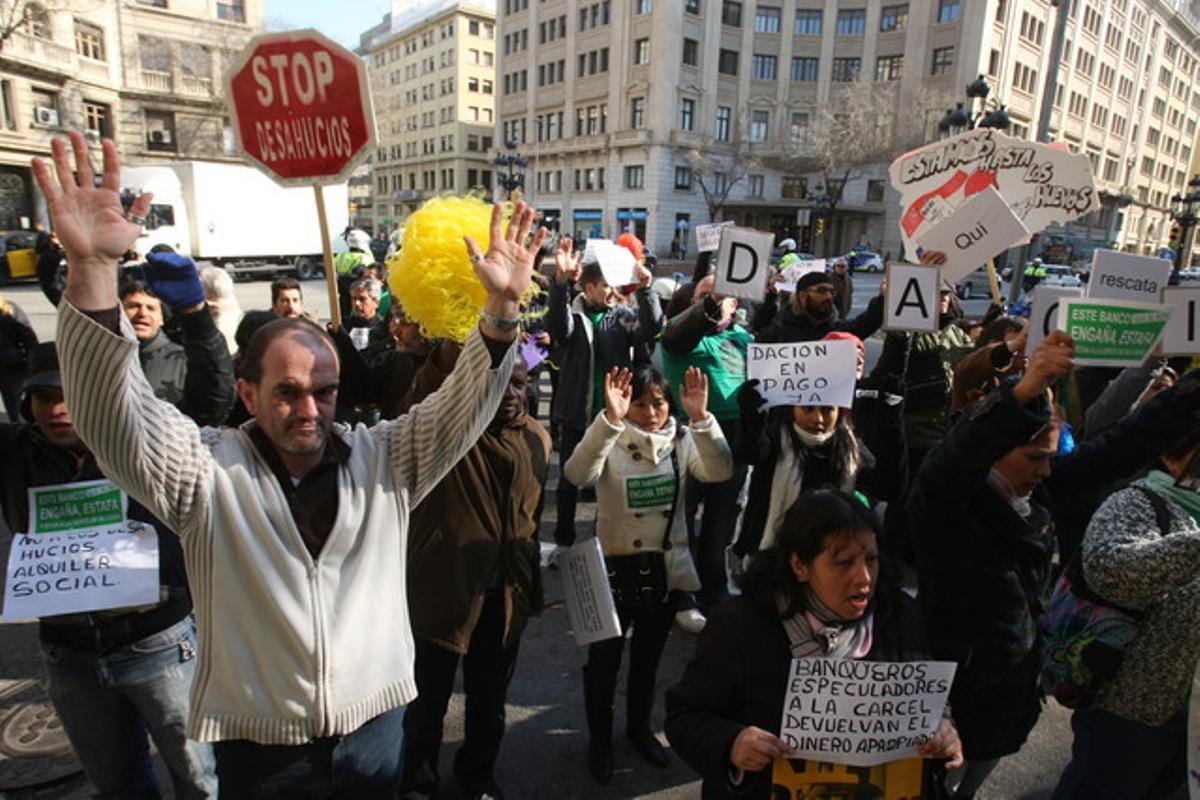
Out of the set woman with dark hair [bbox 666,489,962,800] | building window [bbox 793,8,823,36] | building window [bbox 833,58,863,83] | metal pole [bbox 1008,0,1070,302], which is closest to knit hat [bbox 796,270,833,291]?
woman with dark hair [bbox 666,489,962,800]

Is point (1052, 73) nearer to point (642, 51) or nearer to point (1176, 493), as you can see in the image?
point (1176, 493)

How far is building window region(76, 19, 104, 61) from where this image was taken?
3303cm

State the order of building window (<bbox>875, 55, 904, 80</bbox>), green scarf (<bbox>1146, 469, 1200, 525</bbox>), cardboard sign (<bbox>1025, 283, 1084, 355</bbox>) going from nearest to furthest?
1. green scarf (<bbox>1146, 469, 1200, 525</bbox>)
2. cardboard sign (<bbox>1025, 283, 1084, 355</bbox>)
3. building window (<bbox>875, 55, 904, 80</bbox>)

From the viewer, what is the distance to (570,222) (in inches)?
2130

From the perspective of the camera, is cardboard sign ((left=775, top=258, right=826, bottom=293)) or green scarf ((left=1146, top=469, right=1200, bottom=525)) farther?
cardboard sign ((left=775, top=258, right=826, bottom=293))

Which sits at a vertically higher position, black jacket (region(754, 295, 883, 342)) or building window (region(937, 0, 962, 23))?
building window (region(937, 0, 962, 23))

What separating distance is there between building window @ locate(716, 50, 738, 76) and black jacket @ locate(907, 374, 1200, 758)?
52.0 m

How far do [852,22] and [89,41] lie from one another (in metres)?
Result: 45.9

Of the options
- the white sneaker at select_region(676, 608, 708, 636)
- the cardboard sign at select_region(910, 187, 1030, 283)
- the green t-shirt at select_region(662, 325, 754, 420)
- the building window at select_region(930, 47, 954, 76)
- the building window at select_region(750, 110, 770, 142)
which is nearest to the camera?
the cardboard sign at select_region(910, 187, 1030, 283)

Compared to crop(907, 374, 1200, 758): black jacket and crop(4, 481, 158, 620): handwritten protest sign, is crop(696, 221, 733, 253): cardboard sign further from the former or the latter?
crop(4, 481, 158, 620): handwritten protest sign

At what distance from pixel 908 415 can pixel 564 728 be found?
2.98 meters

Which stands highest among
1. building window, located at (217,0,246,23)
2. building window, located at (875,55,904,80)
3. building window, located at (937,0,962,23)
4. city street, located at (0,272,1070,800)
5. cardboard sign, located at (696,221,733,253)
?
building window, located at (937,0,962,23)

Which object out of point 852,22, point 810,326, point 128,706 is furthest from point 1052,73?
point 852,22

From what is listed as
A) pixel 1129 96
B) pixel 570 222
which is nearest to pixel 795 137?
pixel 570 222
